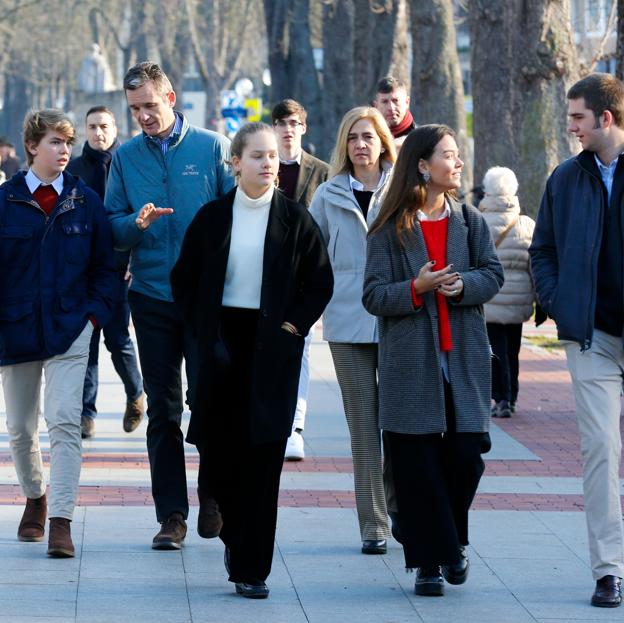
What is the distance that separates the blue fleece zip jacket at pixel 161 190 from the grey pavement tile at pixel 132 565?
3.67ft

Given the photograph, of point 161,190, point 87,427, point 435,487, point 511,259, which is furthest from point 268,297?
point 511,259

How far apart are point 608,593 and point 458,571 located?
59 cm

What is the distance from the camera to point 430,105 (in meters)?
23.9

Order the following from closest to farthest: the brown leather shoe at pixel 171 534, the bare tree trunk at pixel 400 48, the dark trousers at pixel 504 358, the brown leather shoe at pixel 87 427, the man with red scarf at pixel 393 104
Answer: the brown leather shoe at pixel 171 534
the man with red scarf at pixel 393 104
the brown leather shoe at pixel 87 427
the dark trousers at pixel 504 358
the bare tree trunk at pixel 400 48

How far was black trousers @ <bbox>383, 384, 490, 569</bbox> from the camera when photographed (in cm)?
612

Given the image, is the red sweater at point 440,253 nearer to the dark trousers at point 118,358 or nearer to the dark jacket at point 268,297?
the dark jacket at point 268,297

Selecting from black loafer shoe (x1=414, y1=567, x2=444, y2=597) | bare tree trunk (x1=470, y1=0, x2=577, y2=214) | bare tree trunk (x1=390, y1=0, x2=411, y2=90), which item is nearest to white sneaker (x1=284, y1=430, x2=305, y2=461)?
black loafer shoe (x1=414, y1=567, x2=444, y2=597)

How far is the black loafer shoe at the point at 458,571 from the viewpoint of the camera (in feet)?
20.5

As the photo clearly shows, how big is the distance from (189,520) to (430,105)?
1703 centimetres

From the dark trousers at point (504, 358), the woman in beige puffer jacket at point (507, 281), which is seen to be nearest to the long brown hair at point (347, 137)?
the woman in beige puffer jacket at point (507, 281)

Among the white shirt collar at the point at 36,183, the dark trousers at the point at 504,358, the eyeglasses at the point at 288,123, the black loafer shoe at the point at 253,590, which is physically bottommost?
the black loafer shoe at the point at 253,590

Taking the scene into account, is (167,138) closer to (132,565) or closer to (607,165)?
(132,565)

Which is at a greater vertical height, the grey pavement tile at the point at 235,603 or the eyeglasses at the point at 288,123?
the eyeglasses at the point at 288,123

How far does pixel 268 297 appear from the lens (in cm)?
605
